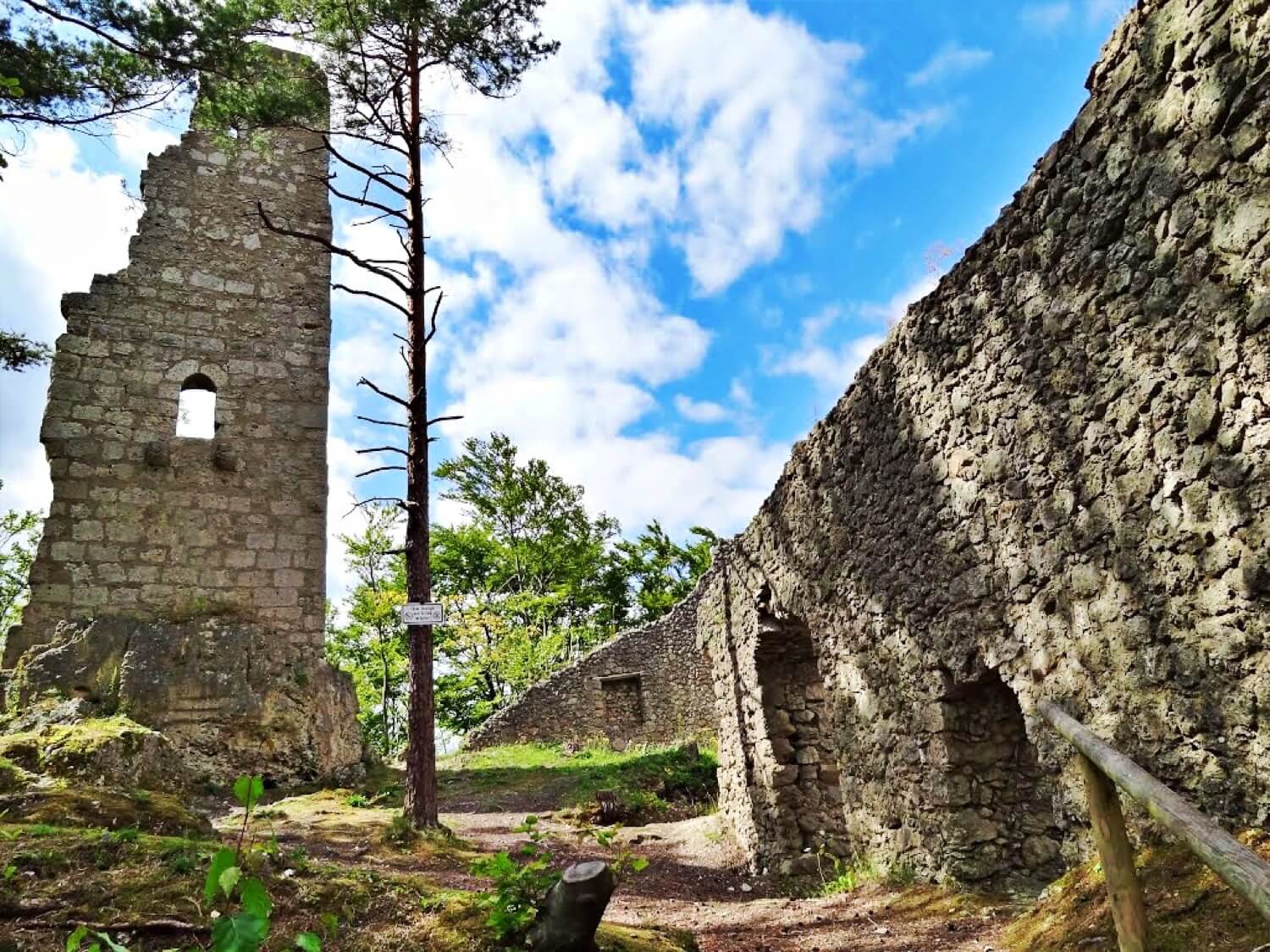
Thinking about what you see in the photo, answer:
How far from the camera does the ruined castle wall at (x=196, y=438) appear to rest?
8398 millimetres

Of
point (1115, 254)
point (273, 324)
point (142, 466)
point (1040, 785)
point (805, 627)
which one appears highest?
point (273, 324)

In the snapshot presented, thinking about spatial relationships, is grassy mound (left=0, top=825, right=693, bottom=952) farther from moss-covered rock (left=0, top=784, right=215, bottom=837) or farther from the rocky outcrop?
the rocky outcrop

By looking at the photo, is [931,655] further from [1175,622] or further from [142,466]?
[142,466]

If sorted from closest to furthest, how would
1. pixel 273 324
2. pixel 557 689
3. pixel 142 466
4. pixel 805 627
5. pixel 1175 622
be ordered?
pixel 1175 622, pixel 805 627, pixel 142 466, pixel 273 324, pixel 557 689

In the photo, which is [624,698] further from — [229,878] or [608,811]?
[229,878]

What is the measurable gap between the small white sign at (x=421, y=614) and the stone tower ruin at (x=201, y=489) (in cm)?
201

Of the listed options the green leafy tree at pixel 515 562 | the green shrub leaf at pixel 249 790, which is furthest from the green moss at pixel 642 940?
the green leafy tree at pixel 515 562

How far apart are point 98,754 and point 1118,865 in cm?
612

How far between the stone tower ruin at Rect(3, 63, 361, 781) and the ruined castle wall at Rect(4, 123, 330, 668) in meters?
0.02

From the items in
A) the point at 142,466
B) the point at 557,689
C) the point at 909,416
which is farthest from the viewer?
the point at 557,689

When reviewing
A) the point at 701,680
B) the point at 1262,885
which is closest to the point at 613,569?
the point at 701,680

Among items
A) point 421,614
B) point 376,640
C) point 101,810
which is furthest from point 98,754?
point 376,640

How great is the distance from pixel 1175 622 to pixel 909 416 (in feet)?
7.33

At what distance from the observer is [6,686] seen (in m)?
7.67
